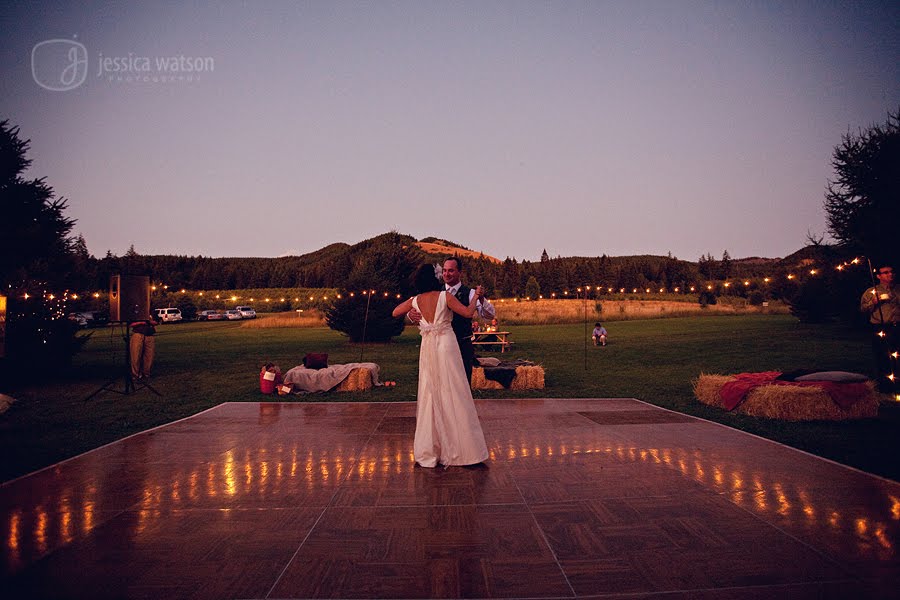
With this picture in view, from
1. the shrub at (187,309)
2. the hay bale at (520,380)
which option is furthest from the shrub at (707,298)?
the shrub at (187,309)

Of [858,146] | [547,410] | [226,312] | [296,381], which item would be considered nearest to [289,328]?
[226,312]

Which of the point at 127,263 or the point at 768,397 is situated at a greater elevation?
the point at 127,263

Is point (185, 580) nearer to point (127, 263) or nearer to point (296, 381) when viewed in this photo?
point (296, 381)

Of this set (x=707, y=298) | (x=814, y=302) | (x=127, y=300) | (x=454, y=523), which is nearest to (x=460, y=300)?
(x=454, y=523)

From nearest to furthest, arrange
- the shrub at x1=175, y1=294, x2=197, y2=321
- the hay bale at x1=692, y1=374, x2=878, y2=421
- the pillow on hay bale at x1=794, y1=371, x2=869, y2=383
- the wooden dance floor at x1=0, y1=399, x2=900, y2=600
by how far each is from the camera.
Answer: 1. the wooden dance floor at x1=0, y1=399, x2=900, y2=600
2. the hay bale at x1=692, y1=374, x2=878, y2=421
3. the pillow on hay bale at x1=794, y1=371, x2=869, y2=383
4. the shrub at x1=175, y1=294, x2=197, y2=321

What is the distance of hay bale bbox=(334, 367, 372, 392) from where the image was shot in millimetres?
9969

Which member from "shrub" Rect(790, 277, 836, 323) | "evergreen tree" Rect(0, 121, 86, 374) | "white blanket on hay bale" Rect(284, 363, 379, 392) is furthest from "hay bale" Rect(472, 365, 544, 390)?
"shrub" Rect(790, 277, 836, 323)

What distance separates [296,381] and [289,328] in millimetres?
25118

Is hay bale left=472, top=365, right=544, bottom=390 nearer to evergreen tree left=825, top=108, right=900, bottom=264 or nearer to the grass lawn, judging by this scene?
the grass lawn

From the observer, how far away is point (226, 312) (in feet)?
166

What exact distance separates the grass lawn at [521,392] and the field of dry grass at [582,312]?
10613 millimetres

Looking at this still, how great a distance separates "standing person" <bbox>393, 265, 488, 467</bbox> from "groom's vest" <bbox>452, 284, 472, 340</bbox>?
0.44 m

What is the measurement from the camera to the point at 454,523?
132 inches

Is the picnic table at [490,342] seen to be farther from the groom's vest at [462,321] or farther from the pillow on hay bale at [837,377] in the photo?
the groom's vest at [462,321]
